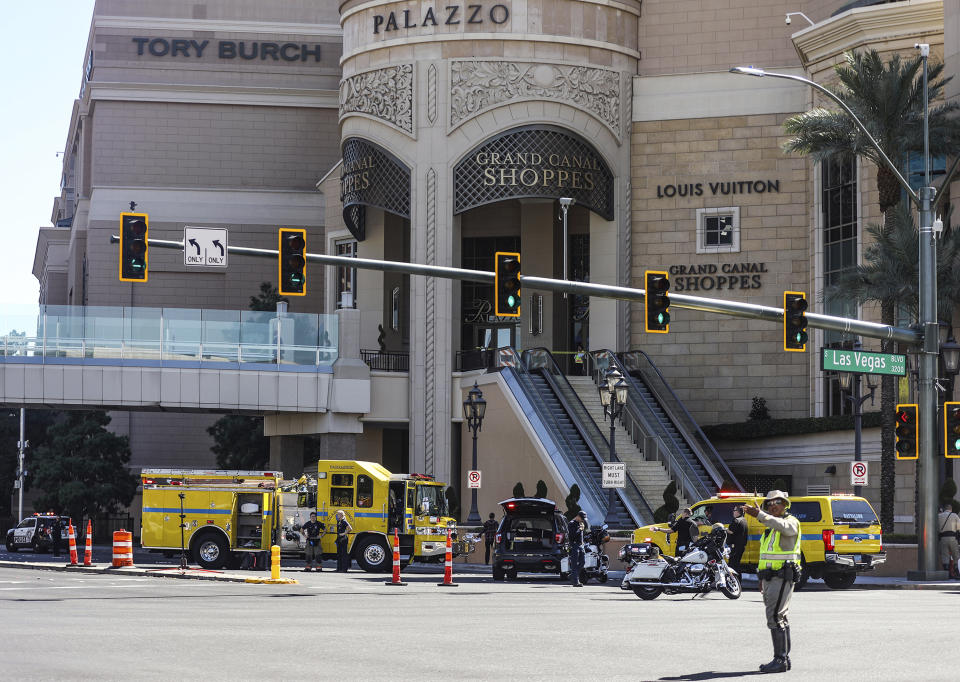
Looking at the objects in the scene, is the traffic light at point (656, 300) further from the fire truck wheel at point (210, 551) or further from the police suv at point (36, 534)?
the police suv at point (36, 534)

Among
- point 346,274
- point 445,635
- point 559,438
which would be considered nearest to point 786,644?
point 445,635

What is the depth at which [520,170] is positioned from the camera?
5075 cm

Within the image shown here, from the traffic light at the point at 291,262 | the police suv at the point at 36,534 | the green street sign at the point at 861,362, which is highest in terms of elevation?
the traffic light at the point at 291,262

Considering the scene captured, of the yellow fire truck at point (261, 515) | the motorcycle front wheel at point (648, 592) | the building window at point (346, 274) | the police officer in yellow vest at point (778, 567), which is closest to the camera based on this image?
the police officer in yellow vest at point (778, 567)

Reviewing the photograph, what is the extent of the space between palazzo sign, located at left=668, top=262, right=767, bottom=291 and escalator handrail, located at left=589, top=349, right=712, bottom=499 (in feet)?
11.5

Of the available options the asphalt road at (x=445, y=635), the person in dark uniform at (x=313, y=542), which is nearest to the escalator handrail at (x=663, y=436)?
the person in dark uniform at (x=313, y=542)

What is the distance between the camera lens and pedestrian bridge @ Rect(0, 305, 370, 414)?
47.3 m

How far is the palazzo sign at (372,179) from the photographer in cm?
5162

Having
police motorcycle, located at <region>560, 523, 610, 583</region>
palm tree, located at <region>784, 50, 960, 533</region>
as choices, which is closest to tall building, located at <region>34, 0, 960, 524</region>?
palm tree, located at <region>784, 50, 960, 533</region>

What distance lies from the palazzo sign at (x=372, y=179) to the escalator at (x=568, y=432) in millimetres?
7193

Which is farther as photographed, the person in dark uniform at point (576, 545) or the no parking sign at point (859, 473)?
the no parking sign at point (859, 473)

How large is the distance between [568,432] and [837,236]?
10840 mm

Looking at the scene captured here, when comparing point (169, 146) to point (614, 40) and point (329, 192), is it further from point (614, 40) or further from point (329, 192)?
point (614, 40)

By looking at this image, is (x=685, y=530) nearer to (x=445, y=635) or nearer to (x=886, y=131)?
(x=445, y=635)
